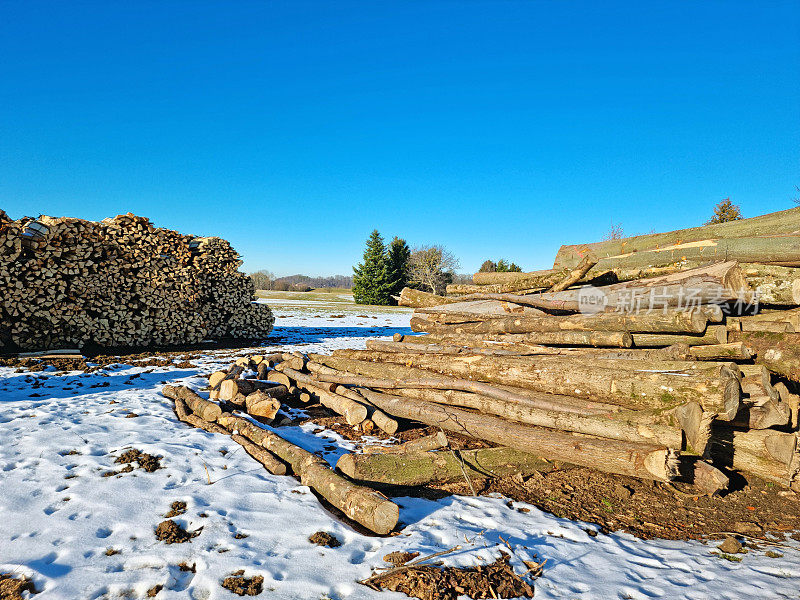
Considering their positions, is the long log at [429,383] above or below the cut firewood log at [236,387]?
above

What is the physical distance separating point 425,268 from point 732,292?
38.3 metres

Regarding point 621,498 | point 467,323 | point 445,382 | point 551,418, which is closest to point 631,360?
point 551,418

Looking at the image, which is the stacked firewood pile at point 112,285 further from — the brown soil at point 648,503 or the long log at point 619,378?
the brown soil at point 648,503

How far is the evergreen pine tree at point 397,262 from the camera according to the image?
3853 cm

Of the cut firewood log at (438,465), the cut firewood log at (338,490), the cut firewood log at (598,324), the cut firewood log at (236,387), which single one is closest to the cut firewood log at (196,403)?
the cut firewood log at (236,387)

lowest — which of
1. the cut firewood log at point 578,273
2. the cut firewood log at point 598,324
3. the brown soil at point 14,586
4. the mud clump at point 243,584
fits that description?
the mud clump at point 243,584

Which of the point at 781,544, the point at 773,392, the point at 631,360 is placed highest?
the point at 631,360

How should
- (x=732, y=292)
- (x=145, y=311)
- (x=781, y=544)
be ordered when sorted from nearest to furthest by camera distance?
1. (x=781, y=544)
2. (x=732, y=292)
3. (x=145, y=311)

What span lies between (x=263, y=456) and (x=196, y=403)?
2200 mm

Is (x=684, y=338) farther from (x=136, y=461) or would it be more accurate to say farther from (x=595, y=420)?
(x=136, y=461)

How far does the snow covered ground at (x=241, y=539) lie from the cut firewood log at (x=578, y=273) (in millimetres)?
4205

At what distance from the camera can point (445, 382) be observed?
5441mm

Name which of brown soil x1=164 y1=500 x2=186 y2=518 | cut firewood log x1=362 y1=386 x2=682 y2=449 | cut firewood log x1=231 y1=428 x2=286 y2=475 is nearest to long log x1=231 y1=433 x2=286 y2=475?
cut firewood log x1=231 y1=428 x2=286 y2=475

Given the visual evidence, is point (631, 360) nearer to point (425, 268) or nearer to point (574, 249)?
point (574, 249)
